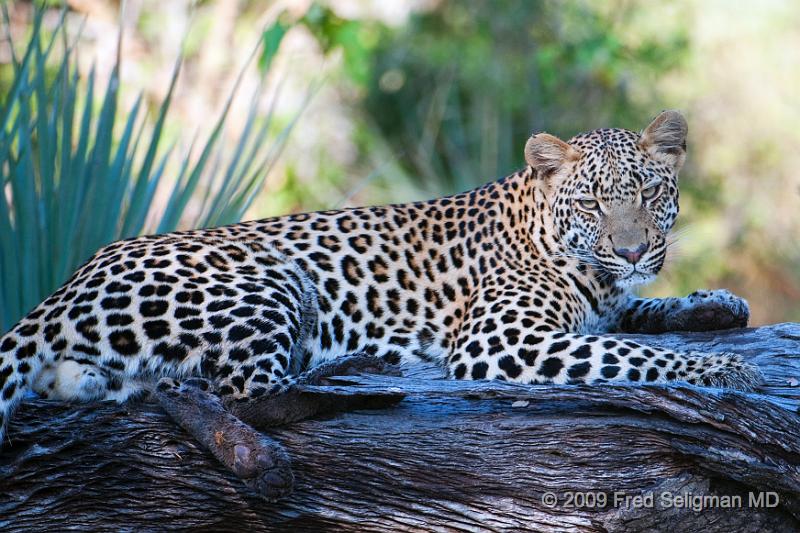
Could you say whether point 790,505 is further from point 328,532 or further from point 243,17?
point 243,17

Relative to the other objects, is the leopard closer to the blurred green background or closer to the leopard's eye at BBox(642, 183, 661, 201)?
the leopard's eye at BBox(642, 183, 661, 201)

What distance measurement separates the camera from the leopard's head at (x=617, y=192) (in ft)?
21.0

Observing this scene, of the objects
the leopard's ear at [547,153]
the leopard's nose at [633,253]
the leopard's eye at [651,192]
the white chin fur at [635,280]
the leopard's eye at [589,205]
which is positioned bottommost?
the white chin fur at [635,280]

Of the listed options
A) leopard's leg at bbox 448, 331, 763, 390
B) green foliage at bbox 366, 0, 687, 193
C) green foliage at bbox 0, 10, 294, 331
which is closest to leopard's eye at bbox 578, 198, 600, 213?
leopard's leg at bbox 448, 331, 763, 390

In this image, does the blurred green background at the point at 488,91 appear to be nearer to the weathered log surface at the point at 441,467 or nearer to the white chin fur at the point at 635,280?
the white chin fur at the point at 635,280

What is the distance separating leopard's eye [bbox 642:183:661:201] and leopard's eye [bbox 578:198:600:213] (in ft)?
0.91

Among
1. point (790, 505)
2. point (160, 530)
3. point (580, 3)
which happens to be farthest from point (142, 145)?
point (790, 505)

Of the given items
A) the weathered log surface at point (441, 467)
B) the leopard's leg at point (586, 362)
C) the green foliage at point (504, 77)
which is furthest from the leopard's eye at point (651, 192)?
the green foliage at point (504, 77)

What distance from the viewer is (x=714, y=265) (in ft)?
71.0

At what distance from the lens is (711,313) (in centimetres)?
677

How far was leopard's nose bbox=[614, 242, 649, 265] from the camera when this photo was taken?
20.7 feet

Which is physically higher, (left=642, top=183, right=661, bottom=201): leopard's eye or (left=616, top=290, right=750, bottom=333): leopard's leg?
(left=642, top=183, right=661, bottom=201): leopard's eye

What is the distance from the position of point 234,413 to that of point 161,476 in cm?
45

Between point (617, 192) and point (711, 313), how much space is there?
0.99 metres
